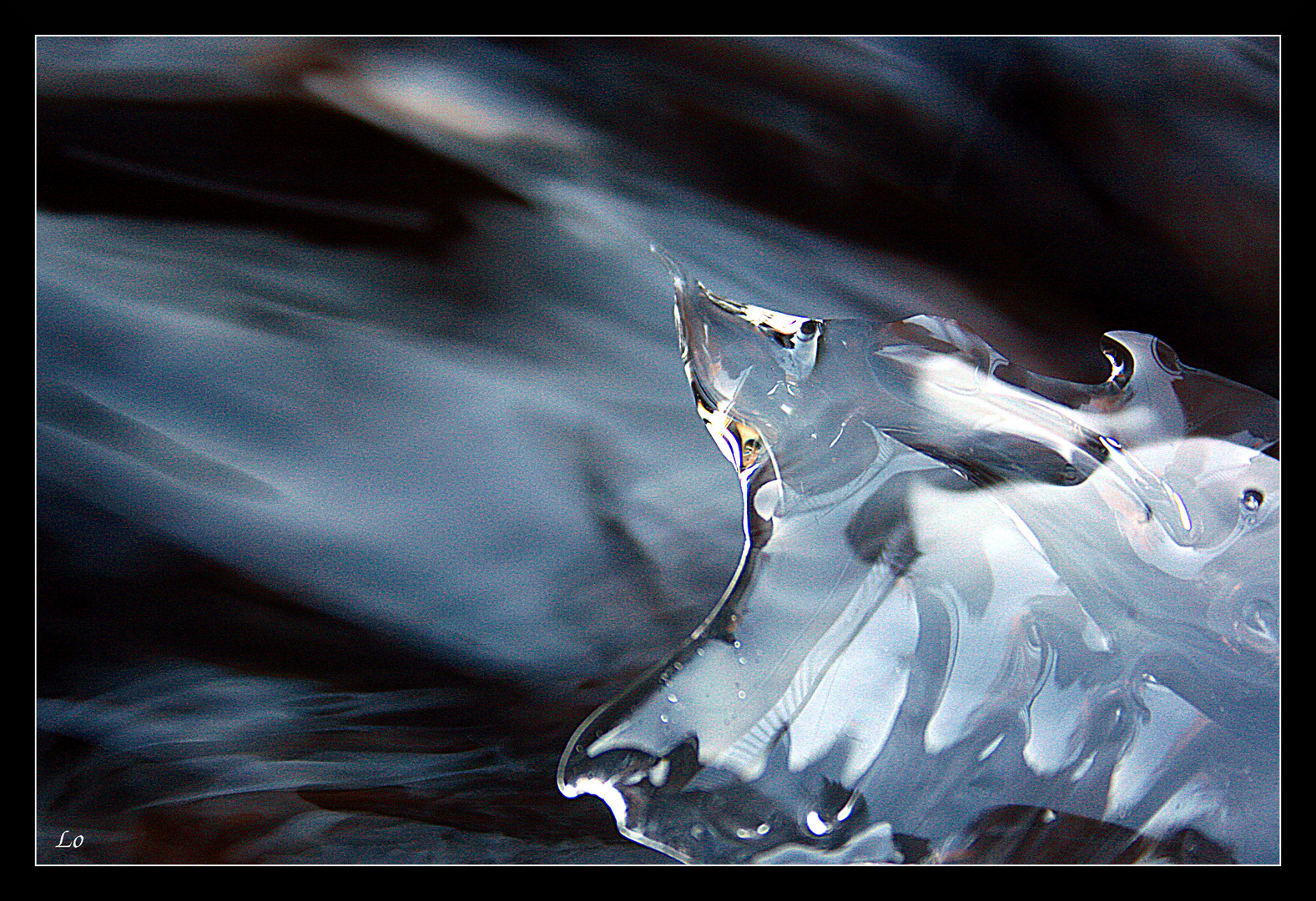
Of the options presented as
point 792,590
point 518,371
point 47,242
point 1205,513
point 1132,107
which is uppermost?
point 1132,107

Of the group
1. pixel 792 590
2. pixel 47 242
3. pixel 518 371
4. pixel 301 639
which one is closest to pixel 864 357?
pixel 792 590

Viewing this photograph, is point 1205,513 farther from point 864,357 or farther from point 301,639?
point 301,639

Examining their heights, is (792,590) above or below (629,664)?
above

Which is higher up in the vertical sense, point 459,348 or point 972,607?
point 459,348
